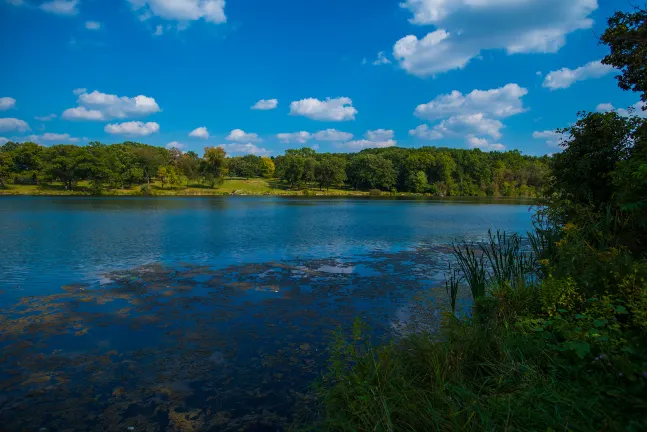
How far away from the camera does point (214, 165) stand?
114188 mm

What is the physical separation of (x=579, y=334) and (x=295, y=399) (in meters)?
3.91

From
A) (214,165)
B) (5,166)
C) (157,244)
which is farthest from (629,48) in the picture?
(5,166)

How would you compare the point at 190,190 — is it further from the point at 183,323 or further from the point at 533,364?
the point at 533,364

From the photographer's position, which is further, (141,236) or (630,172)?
(141,236)

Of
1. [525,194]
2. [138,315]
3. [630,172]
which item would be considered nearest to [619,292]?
[630,172]

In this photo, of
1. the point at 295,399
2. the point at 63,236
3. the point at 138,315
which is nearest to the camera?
the point at 295,399

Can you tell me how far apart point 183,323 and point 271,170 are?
15100cm

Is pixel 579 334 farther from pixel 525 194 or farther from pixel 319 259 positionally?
pixel 525 194

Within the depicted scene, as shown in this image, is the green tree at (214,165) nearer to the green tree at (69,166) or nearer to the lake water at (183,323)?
the green tree at (69,166)

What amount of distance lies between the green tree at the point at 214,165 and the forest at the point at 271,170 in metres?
0.29

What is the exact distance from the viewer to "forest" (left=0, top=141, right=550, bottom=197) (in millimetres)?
95125

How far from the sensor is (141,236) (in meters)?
23.6

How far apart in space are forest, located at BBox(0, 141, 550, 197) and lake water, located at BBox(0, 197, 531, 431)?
233 feet

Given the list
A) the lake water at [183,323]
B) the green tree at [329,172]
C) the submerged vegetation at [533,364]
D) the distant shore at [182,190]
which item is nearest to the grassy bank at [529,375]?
the submerged vegetation at [533,364]
